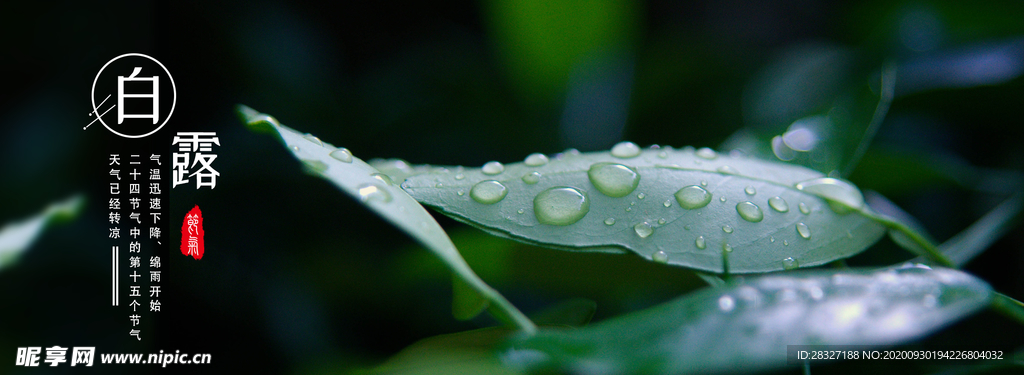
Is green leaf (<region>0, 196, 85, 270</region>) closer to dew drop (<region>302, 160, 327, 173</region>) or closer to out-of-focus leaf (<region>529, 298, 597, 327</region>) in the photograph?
dew drop (<region>302, 160, 327, 173</region>)

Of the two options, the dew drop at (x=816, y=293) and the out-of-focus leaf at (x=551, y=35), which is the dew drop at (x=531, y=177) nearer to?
the dew drop at (x=816, y=293)

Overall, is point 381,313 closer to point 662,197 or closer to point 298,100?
point 298,100

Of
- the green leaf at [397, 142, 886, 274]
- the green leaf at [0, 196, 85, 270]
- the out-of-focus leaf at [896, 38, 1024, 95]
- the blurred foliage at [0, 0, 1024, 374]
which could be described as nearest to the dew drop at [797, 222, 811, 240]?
the green leaf at [397, 142, 886, 274]

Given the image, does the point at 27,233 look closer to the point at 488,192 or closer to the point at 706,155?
the point at 488,192

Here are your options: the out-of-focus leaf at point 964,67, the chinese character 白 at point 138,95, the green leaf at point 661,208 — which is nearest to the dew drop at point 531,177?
the green leaf at point 661,208

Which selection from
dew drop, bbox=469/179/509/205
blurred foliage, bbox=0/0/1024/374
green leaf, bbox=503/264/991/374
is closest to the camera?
green leaf, bbox=503/264/991/374
